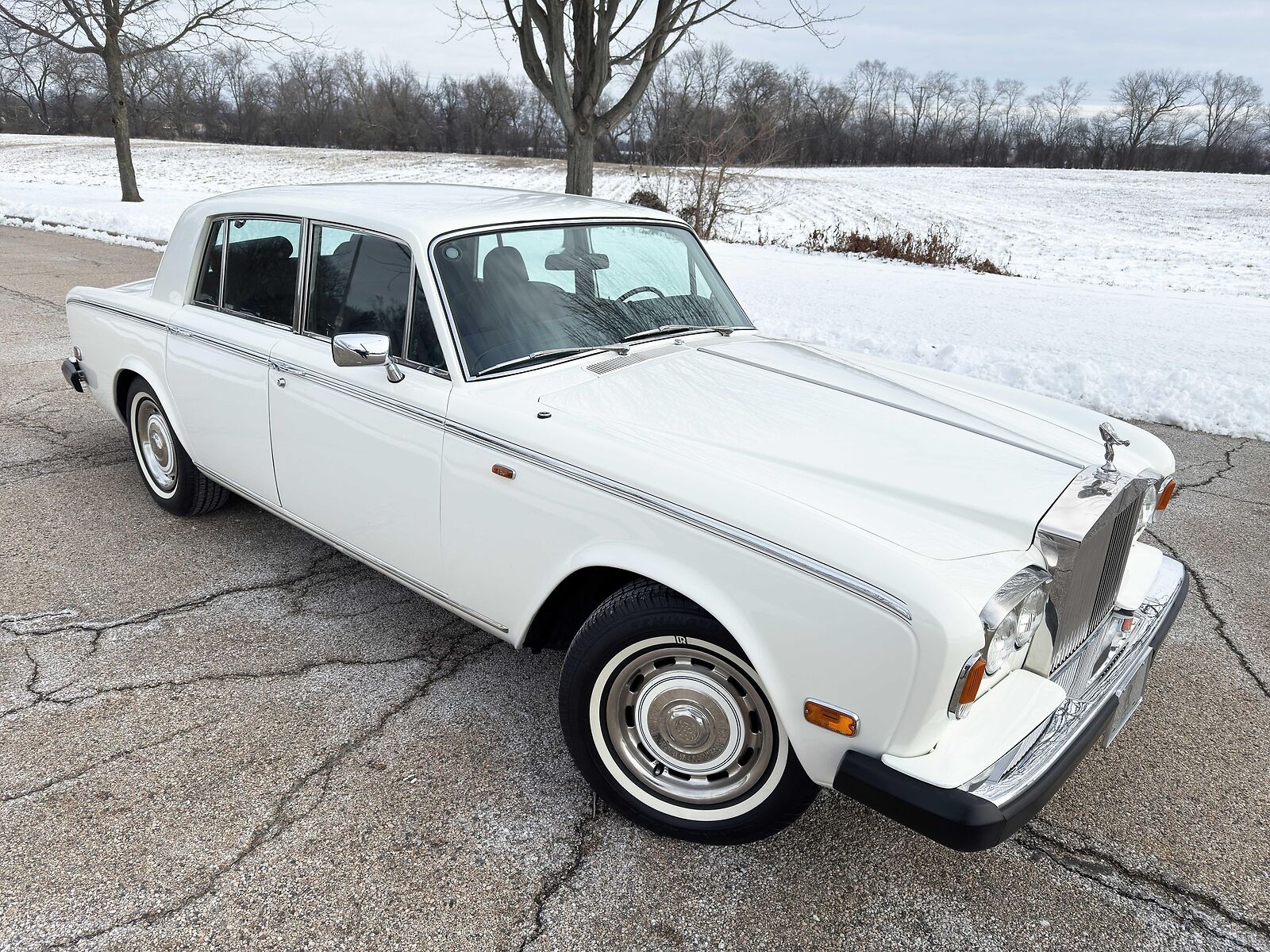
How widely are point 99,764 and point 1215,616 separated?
4.32 meters

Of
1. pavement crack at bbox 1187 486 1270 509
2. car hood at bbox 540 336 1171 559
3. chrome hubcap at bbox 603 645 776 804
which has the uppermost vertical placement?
car hood at bbox 540 336 1171 559

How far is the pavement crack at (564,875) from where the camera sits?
219 centimetres

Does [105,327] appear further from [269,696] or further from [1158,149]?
[1158,149]

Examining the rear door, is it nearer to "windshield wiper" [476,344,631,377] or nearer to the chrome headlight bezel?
"windshield wiper" [476,344,631,377]

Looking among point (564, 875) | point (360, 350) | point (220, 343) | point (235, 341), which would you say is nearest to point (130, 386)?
point (220, 343)

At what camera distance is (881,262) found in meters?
14.9

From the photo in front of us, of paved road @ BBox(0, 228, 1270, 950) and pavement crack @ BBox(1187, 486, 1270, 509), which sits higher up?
pavement crack @ BBox(1187, 486, 1270, 509)

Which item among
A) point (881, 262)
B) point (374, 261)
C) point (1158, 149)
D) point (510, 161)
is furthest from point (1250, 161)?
point (374, 261)

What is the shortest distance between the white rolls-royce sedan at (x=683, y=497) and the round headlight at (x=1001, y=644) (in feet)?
0.07

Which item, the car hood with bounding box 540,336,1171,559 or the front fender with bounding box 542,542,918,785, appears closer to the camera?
the front fender with bounding box 542,542,918,785

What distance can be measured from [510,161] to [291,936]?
148ft

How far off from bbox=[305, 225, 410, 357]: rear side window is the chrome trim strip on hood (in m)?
1.10

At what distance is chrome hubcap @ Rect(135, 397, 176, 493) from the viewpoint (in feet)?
14.1

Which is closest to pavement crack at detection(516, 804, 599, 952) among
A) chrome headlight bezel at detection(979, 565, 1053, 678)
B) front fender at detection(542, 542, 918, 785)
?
front fender at detection(542, 542, 918, 785)
